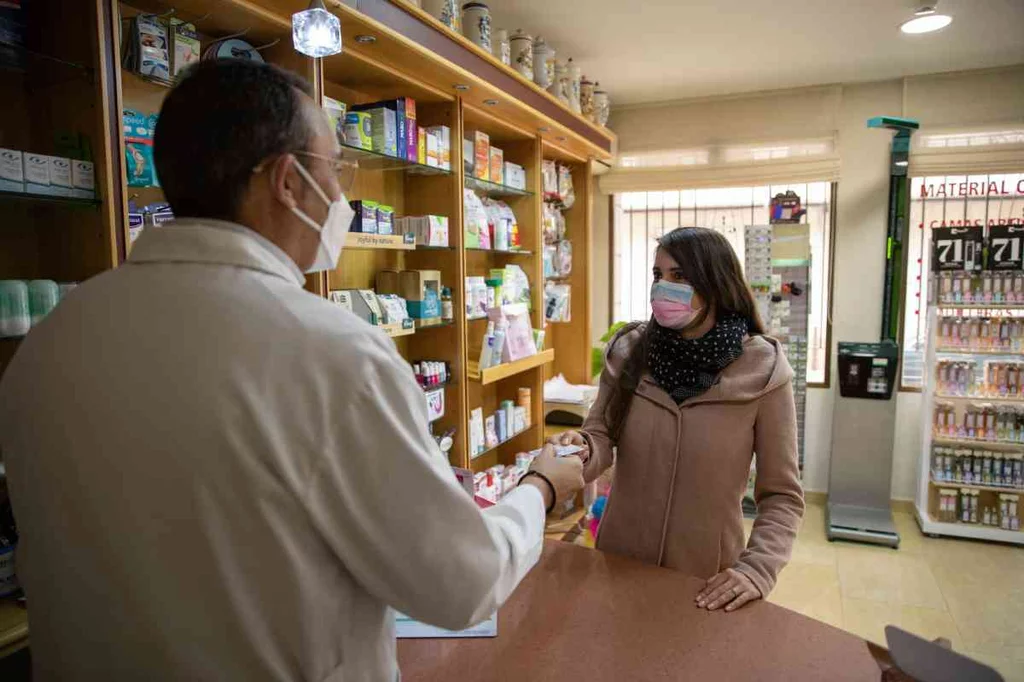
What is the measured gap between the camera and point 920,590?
3748 mm

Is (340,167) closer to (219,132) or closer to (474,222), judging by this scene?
(219,132)

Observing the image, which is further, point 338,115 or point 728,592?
point 338,115

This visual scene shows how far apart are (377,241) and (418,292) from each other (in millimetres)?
379

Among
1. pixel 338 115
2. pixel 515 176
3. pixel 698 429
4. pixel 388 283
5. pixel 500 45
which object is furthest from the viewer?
pixel 515 176

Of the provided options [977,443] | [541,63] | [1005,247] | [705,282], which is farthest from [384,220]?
[977,443]

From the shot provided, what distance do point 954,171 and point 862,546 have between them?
2685 mm

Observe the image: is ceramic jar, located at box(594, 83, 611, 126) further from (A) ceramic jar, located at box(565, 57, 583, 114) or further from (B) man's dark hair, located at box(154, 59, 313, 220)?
(B) man's dark hair, located at box(154, 59, 313, 220)

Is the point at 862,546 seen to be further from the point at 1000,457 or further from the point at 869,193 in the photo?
the point at 869,193

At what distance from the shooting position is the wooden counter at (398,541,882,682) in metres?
1.22

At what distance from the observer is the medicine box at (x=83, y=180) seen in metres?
1.56

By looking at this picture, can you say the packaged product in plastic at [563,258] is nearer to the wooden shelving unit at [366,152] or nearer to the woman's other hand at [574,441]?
the wooden shelving unit at [366,152]

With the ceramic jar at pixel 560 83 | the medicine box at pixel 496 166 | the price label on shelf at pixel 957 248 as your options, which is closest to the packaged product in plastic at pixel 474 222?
the medicine box at pixel 496 166

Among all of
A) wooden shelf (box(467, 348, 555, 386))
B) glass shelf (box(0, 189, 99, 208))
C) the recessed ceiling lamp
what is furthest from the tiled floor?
glass shelf (box(0, 189, 99, 208))

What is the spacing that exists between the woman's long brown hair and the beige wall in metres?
3.53
